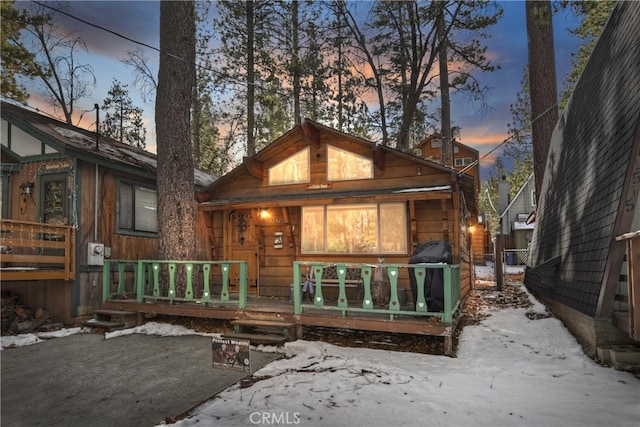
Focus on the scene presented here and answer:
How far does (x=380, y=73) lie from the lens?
58.4ft

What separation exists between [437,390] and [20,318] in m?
8.15

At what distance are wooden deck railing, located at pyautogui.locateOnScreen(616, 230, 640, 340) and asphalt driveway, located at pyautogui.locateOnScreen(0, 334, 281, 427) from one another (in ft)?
13.4

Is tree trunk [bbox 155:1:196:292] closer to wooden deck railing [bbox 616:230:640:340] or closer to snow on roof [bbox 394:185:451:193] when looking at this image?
snow on roof [bbox 394:185:451:193]

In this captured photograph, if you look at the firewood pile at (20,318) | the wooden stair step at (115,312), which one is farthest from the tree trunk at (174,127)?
the firewood pile at (20,318)

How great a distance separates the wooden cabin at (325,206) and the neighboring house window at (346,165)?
2 cm

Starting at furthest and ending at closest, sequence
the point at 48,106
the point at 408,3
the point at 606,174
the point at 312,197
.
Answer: the point at 48,106 → the point at 408,3 → the point at 312,197 → the point at 606,174

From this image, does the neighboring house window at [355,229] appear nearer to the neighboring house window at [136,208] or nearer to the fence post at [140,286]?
the fence post at [140,286]

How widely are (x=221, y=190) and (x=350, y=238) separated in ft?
11.9

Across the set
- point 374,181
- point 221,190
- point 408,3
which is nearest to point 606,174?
point 374,181

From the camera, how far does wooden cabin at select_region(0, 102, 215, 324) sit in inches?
307

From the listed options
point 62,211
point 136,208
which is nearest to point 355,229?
point 136,208

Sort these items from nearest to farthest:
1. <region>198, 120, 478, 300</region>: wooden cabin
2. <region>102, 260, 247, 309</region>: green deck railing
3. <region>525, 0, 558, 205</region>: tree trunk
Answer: <region>102, 260, 247, 309</region>: green deck railing
<region>198, 120, 478, 300</region>: wooden cabin
<region>525, 0, 558, 205</region>: tree trunk

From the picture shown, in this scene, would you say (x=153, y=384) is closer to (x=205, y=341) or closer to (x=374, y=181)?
(x=205, y=341)

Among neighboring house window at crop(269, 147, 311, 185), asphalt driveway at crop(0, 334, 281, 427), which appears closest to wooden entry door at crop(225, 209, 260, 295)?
neighboring house window at crop(269, 147, 311, 185)
